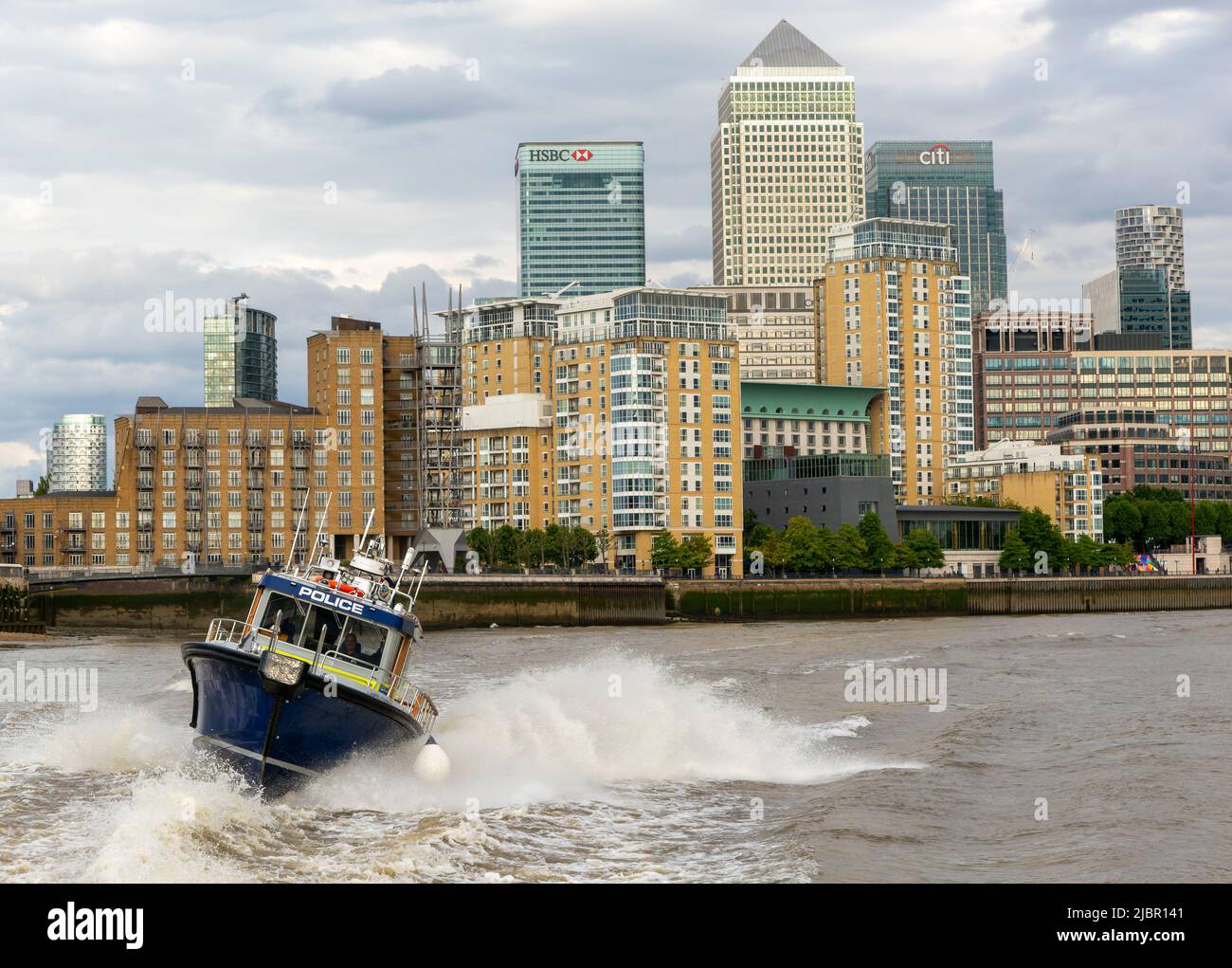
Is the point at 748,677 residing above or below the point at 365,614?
below

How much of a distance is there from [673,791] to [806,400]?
550 feet

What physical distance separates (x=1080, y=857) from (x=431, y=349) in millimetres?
130678

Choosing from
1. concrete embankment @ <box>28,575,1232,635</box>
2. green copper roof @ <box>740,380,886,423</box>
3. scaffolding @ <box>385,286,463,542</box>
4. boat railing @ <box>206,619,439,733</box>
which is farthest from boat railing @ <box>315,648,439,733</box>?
green copper roof @ <box>740,380,886,423</box>

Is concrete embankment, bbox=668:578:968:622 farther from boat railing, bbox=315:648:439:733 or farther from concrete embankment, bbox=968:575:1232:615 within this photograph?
boat railing, bbox=315:648:439:733

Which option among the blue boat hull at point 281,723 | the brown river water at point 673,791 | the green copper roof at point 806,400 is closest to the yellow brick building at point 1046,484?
the green copper roof at point 806,400

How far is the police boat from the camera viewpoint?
23438 millimetres

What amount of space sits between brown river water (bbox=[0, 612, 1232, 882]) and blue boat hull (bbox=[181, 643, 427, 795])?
34 cm

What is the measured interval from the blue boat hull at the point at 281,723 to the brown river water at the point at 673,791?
0.34 metres

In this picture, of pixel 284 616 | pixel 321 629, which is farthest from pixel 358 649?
pixel 284 616

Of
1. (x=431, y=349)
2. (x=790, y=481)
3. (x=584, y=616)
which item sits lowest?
(x=584, y=616)

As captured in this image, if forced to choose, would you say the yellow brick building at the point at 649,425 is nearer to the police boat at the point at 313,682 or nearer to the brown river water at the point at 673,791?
the brown river water at the point at 673,791

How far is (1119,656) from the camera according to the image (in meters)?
61.4
